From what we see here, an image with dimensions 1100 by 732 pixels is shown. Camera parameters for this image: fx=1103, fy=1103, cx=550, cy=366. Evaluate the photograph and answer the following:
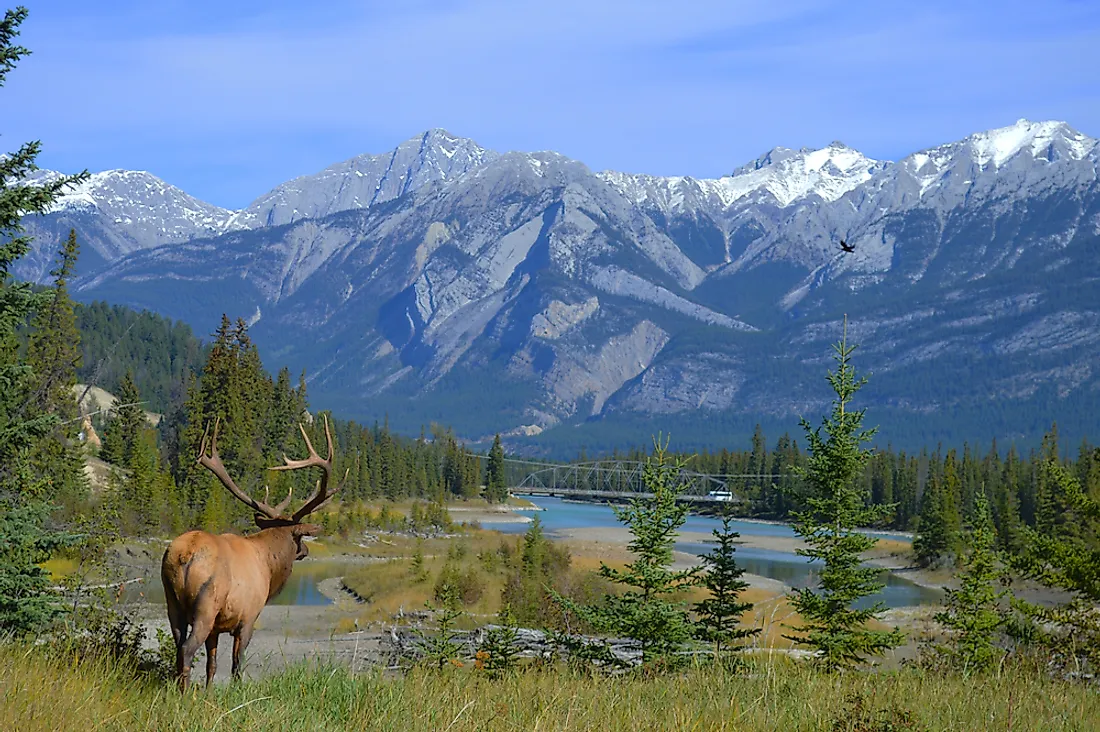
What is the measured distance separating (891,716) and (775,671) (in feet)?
5.98

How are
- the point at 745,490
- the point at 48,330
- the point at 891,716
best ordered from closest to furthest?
the point at 891,716
the point at 48,330
the point at 745,490

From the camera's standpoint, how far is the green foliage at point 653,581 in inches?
657

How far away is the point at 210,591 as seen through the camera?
28.7ft

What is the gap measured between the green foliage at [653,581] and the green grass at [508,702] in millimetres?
7951

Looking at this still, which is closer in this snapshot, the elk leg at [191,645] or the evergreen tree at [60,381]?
the elk leg at [191,645]

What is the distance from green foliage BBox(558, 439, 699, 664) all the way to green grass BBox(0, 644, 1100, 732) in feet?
26.1

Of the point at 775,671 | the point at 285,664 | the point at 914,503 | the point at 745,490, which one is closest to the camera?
the point at 285,664

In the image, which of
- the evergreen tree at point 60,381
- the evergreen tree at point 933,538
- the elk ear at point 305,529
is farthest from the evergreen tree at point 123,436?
the elk ear at point 305,529

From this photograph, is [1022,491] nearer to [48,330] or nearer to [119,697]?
[48,330]

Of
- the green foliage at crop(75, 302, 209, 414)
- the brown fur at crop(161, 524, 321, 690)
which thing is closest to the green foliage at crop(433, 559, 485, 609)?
the brown fur at crop(161, 524, 321, 690)

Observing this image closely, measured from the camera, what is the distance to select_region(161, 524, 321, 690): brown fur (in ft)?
28.4

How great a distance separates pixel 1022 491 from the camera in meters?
107

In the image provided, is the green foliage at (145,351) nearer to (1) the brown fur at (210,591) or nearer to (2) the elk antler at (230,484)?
(2) the elk antler at (230,484)

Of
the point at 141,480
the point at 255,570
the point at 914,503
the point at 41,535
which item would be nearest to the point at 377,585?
the point at 141,480
